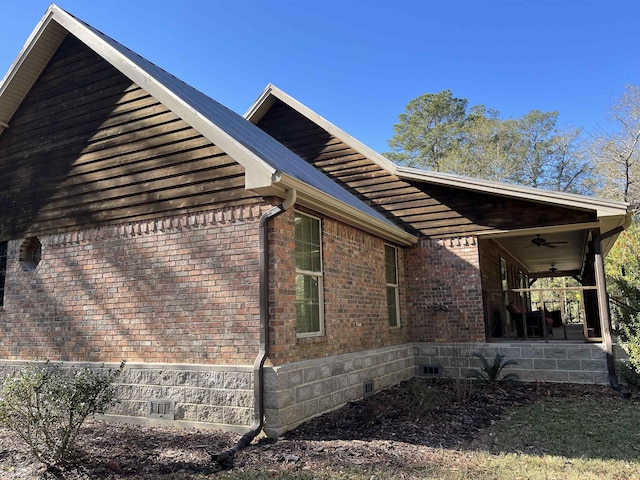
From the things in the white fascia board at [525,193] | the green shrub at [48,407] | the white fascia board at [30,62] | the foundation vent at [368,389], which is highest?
the white fascia board at [30,62]

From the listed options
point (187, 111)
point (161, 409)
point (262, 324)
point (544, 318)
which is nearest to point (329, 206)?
point (262, 324)

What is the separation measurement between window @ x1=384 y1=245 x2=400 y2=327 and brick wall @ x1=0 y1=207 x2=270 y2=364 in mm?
4377

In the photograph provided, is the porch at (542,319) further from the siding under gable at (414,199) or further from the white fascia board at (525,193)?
the white fascia board at (525,193)

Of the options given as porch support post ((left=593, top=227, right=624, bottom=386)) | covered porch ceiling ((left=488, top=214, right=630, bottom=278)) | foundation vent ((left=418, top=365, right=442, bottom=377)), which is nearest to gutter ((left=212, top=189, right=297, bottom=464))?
foundation vent ((left=418, top=365, right=442, bottom=377))

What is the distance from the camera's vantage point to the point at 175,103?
7223mm

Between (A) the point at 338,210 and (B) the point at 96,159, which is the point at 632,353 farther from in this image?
(B) the point at 96,159

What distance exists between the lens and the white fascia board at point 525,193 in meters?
8.95

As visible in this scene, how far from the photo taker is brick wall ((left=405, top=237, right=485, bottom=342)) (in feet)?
34.0

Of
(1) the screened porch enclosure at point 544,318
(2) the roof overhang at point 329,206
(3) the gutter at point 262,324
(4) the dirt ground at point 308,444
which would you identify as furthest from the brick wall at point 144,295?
(1) the screened porch enclosure at point 544,318

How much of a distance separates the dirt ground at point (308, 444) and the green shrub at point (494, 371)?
5.41 feet

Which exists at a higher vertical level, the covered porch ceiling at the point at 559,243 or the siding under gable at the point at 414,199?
the siding under gable at the point at 414,199

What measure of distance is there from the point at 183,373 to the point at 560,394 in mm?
6593

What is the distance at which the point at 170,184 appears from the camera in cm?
738

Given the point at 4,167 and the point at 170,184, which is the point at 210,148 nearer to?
the point at 170,184
